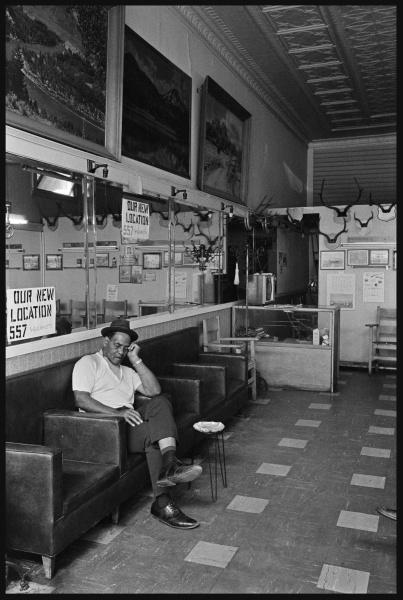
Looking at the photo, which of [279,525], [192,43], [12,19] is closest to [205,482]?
[279,525]

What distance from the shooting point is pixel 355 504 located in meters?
3.70

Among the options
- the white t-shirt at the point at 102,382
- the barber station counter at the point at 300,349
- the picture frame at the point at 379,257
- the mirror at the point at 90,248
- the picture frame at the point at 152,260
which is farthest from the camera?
the picture frame at the point at 379,257

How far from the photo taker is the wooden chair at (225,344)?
6.57 metres

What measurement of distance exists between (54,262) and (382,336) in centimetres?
602

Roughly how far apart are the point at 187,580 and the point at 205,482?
52.8 inches

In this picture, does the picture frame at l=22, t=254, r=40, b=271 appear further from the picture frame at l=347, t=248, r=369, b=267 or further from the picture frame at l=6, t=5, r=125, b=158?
the picture frame at l=347, t=248, r=369, b=267

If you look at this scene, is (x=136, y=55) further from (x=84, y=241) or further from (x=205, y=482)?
(x=205, y=482)

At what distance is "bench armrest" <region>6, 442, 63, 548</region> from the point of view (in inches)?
104

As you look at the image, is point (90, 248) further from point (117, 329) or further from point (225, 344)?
point (225, 344)

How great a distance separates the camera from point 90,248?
433 cm

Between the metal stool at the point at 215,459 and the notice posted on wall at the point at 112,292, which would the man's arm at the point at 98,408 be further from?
the notice posted on wall at the point at 112,292

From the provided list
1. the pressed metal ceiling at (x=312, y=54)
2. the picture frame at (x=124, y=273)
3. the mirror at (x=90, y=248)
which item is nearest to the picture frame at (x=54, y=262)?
the mirror at (x=90, y=248)

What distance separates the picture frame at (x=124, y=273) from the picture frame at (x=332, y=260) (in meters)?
4.53

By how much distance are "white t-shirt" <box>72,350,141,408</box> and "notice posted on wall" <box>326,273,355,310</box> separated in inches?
213
